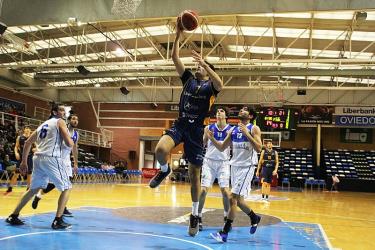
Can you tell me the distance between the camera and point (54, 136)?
21.8ft

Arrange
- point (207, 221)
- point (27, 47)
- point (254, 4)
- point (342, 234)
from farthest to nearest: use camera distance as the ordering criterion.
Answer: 1. point (27, 47)
2. point (254, 4)
3. point (207, 221)
4. point (342, 234)

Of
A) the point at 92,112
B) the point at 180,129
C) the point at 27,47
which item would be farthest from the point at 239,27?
the point at 92,112

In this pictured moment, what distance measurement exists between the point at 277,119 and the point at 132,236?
20.9m

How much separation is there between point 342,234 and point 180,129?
3.87 meters

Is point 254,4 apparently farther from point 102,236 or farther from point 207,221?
point 102,236

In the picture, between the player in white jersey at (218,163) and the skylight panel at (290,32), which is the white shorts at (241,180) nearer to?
the player in white jersey at (218,163)

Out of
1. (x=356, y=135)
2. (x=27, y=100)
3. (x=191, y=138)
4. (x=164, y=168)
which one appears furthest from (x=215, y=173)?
(x=27, y=100)

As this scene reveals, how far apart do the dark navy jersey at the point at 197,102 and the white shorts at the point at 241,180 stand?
130cm

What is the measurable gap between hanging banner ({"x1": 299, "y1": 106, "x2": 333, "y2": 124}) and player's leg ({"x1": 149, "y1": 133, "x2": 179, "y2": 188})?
28.0 meters

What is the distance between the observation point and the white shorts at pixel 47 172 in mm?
6535

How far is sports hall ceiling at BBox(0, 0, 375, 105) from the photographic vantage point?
11.9 meters

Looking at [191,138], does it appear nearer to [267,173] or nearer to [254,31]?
[267,173]

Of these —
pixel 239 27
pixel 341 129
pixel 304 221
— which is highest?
pixel 239 27

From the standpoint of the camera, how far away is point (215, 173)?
25.9 ft
